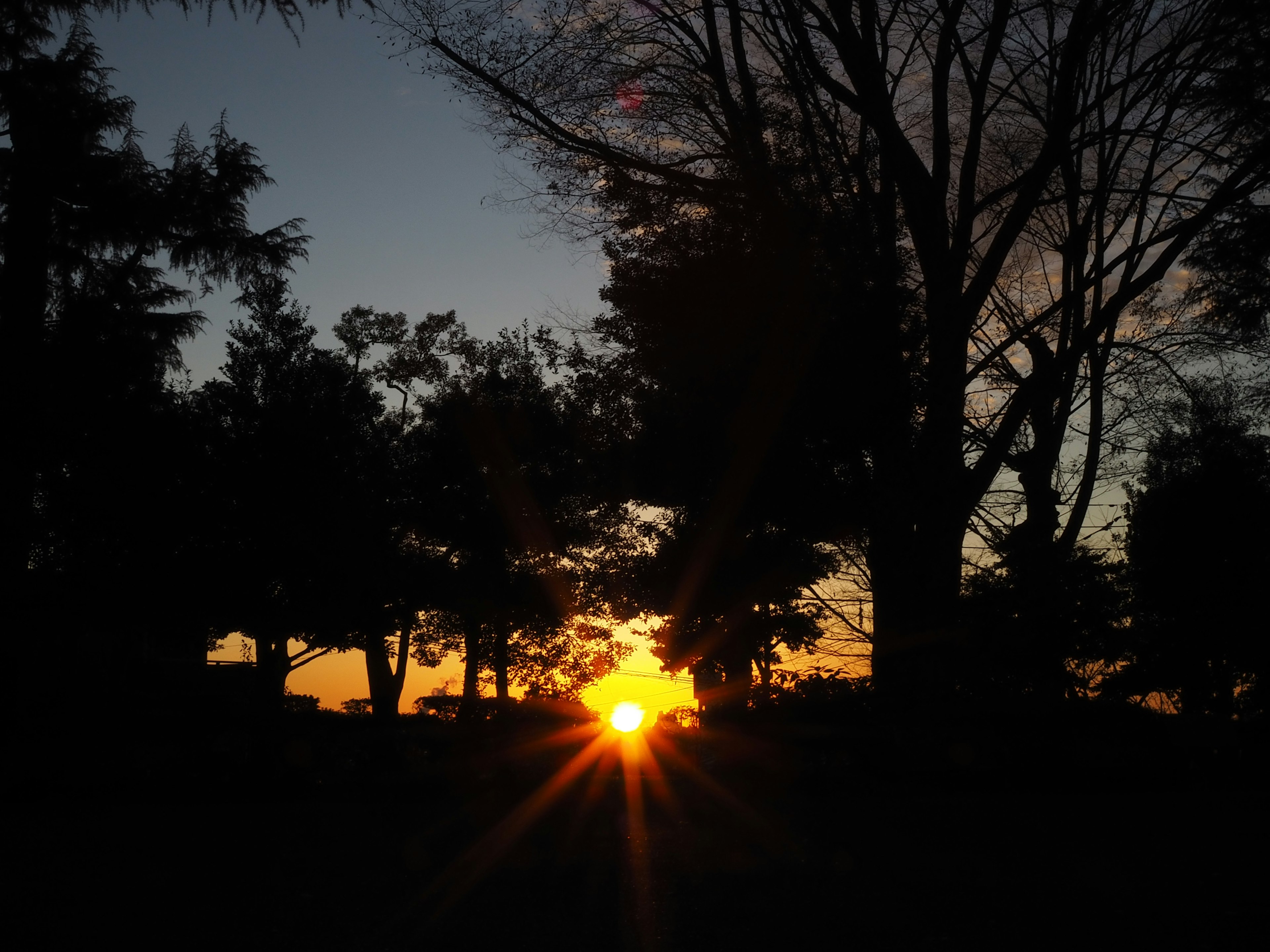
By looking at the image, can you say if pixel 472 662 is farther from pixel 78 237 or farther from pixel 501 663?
pixel 78 237

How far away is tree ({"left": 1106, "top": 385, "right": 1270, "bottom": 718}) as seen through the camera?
537 inches

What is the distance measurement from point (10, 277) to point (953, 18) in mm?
13959

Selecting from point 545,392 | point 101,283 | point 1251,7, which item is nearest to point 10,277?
point 101,283

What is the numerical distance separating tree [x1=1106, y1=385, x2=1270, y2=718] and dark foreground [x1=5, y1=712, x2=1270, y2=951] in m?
4.17

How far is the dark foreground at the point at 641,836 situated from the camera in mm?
4781

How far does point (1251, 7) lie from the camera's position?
34.4 feet

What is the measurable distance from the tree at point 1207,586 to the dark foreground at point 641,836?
4.17 metres

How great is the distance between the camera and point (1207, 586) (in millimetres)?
14203

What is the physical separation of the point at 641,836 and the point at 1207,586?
11.1m

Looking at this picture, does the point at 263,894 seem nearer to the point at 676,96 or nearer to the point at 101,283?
the point at 676,96

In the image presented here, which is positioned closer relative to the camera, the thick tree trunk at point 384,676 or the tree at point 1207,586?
the tree at point 1207,586

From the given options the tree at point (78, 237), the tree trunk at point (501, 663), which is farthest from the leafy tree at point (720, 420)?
the tree trunk at point (501, 663)

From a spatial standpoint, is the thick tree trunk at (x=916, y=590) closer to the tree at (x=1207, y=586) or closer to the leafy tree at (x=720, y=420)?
the leafy tree at (x=720, y=420)

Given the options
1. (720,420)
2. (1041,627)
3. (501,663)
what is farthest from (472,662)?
(1041,627)
